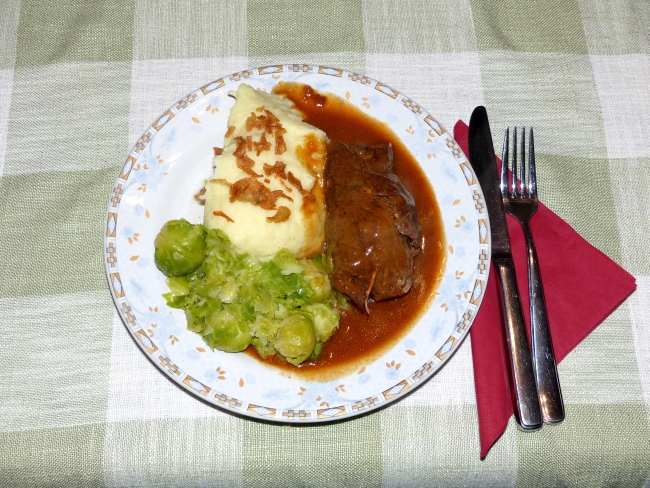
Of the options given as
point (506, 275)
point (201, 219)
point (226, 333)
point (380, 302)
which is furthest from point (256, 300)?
point (506, 275)

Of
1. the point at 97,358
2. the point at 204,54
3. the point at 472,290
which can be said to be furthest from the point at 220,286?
the point at 204,54

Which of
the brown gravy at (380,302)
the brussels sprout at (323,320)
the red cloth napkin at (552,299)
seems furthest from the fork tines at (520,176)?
the brussels sprout at (323,320)

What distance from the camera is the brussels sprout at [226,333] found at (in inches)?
146

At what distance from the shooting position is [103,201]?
14.9ft

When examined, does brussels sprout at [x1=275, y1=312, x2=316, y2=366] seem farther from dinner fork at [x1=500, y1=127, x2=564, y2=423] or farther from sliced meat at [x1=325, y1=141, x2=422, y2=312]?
dinner fork at [x1=500, y1=127, x2=564, y2=423]

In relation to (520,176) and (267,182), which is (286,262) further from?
(520,176)

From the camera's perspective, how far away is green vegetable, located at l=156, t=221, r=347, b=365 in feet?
12.4

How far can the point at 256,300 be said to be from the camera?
3.96 m

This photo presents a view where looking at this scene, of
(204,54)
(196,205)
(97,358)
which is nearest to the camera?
(97,358)

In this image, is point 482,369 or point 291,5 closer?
point 482,369

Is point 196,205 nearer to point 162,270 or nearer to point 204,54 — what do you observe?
point 162,270

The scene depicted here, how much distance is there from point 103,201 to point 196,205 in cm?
87

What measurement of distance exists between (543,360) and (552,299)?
1.83 ft

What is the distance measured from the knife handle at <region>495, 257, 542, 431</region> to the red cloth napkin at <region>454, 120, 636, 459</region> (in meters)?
0.17
